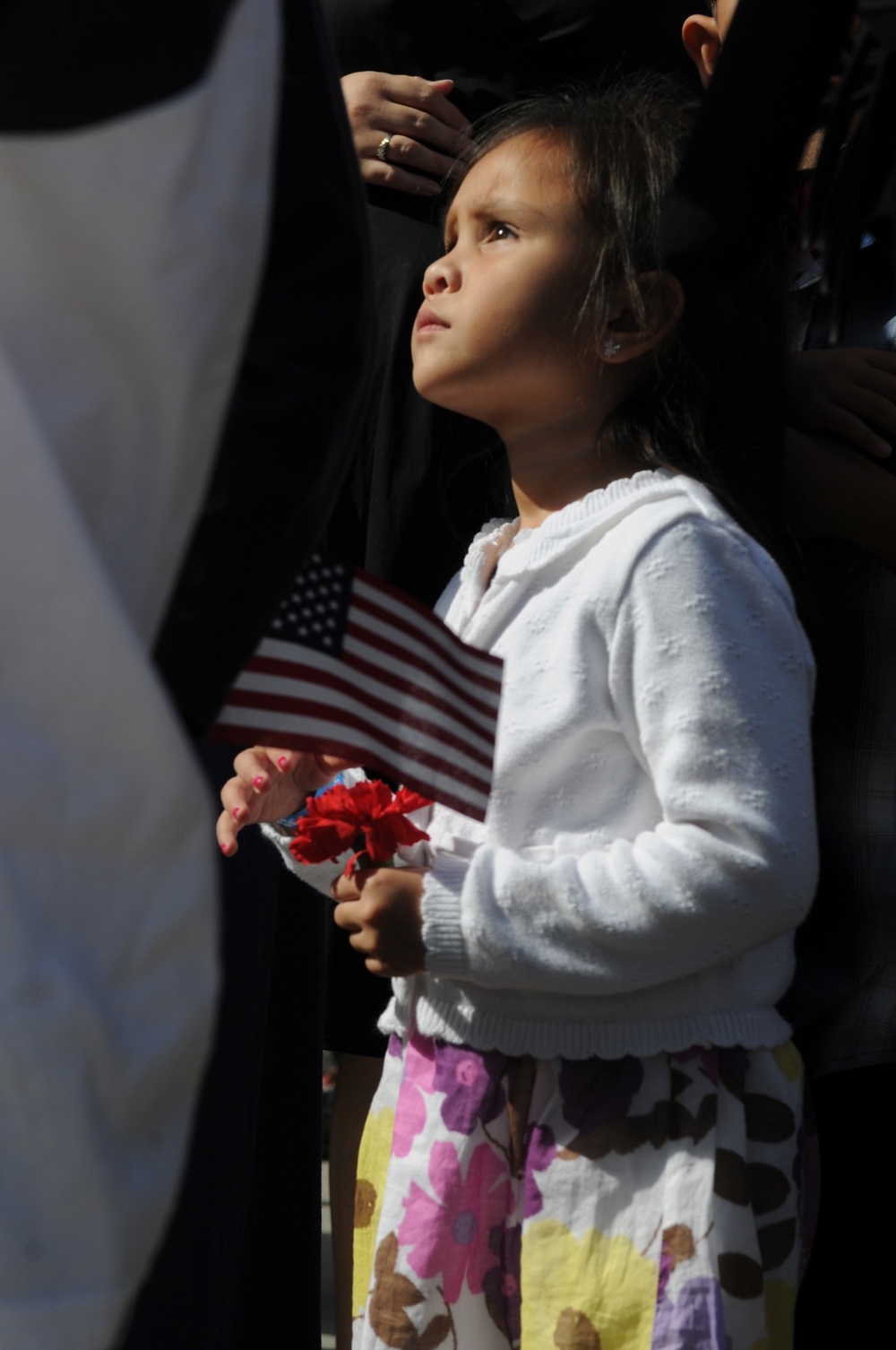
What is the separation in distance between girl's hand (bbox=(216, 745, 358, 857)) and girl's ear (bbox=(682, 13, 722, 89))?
1.16 meters

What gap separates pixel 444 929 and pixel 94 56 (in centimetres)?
87

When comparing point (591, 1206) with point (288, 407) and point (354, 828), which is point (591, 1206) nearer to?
point (354, 828)

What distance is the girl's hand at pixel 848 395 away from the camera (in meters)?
1.80

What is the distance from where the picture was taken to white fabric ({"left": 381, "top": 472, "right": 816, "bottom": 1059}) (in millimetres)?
1401

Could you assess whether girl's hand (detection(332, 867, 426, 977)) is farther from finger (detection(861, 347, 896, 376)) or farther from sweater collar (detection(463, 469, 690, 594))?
finger (detection(861, 347, 896, 376))

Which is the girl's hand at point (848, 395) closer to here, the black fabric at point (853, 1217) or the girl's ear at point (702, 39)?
the girl's ear at point (702, 39)

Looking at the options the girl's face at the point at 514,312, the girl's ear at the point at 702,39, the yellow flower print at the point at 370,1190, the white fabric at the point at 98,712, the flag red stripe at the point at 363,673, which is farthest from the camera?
the girl's ear at the point at 702,39

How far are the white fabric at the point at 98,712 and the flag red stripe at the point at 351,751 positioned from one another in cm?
38

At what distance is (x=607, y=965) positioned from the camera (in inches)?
→ 55.5

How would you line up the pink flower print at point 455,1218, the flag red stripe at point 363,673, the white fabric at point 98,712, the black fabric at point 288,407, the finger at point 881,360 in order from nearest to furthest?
the white fabric at point 98,712, the black fabric at point 288,407, the flag red stripe at point 363,673, the pink flower print at point 455,1218, the finger at point 881,360

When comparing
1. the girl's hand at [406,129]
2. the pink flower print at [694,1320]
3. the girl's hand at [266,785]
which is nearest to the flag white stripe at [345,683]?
the girl's hand at [266,785]

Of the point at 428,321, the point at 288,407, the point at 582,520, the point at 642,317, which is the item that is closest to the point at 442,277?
the point at 428,321

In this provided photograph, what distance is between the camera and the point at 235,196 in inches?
35.0

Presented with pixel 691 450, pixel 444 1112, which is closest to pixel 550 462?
pixel 691 450
